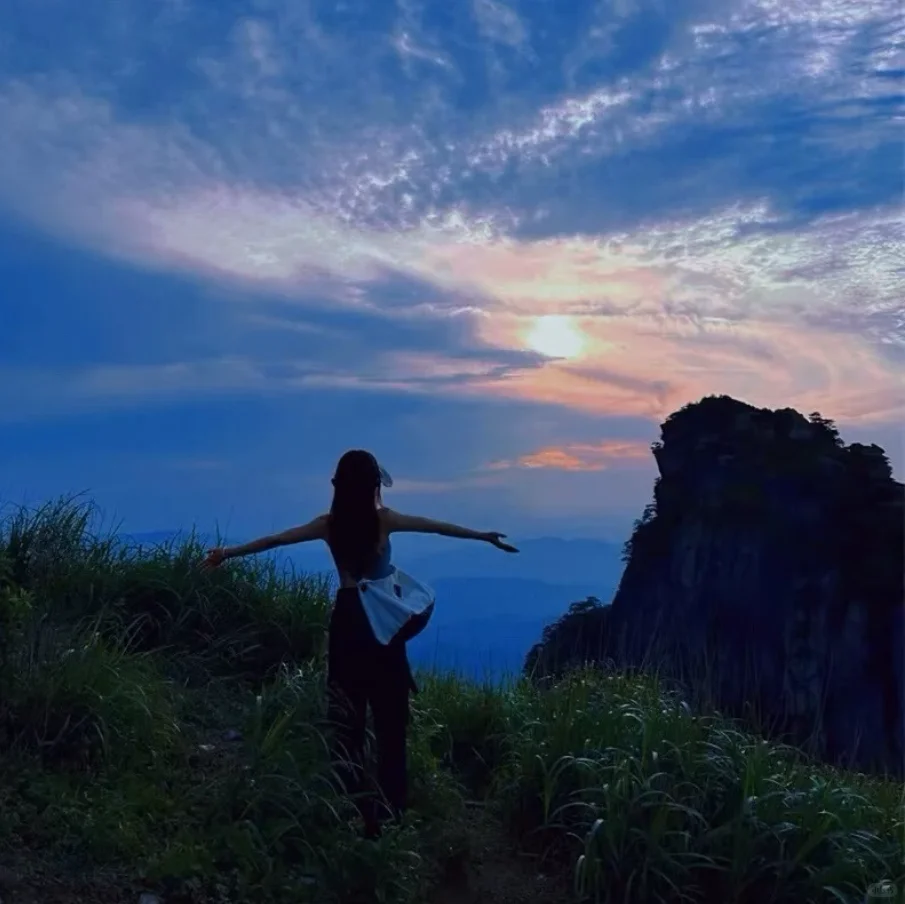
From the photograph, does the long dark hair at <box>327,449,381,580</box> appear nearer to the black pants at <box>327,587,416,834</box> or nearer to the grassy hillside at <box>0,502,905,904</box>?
the black pants at <box>327,587,416,834</box>

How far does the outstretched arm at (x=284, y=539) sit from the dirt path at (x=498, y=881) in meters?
1.77

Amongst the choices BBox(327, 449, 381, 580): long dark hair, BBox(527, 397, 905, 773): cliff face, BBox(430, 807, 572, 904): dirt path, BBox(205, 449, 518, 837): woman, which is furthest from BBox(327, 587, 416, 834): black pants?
BBox(527, 397, 905, 773): cliff face

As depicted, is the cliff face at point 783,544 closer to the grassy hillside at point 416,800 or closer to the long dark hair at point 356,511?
the grassy hillside at point 416,800

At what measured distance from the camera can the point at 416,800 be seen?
628 cm

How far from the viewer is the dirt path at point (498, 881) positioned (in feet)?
18.4

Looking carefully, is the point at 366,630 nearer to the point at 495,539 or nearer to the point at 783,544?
the point at 495,539

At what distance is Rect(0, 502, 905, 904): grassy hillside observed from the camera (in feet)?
16.7

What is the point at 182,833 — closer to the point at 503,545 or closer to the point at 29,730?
the point at 29,730

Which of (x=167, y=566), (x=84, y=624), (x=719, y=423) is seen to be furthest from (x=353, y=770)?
(x=719, y=423)

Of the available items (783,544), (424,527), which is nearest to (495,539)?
Answer: (424,527)

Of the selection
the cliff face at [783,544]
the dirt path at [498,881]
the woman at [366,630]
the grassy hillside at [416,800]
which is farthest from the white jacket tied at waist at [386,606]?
the cliff face at [783,544]

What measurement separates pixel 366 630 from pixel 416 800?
1.10 m

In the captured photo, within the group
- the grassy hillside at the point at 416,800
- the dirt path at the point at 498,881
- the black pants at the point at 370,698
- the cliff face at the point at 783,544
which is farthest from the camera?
the cliff face at the point at 783,544

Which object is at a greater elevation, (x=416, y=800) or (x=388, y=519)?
(x=388, y=519)
